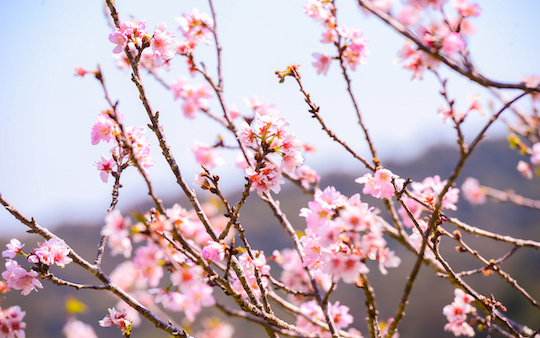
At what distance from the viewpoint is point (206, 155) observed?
3334mm

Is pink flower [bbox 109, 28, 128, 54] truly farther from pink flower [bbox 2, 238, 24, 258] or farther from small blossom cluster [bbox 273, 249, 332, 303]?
small blossom cluster [bbox 273, 249, 332, 303]

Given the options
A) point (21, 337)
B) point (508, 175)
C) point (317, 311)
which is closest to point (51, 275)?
point (21, 337)

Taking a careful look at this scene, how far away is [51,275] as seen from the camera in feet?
4.80

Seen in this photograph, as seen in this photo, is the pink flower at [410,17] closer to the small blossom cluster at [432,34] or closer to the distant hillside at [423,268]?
the small blossom cluster at [432,34]

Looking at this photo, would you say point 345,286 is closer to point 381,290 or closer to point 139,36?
point 381,290

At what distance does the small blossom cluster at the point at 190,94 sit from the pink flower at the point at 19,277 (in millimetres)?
1781

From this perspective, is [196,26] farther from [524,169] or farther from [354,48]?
[524,169]

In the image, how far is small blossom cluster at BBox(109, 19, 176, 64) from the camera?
1.57m

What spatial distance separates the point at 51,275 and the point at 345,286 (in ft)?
37.7

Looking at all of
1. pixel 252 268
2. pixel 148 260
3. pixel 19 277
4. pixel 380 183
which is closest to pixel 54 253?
pixel 19 277

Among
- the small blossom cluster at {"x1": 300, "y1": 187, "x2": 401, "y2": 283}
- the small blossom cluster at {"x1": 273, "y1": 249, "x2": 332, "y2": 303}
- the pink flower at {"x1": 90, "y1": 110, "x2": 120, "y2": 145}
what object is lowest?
the small blossom cluster at {"x1": 300, "y1": 187, "x2": 401, "y2": 283}

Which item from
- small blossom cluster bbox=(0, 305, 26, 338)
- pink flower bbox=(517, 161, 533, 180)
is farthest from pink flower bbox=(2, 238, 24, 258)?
pink flower bbox=(517, 161, 533, 180)

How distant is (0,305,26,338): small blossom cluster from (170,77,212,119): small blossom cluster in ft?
6.14

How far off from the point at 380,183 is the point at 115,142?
4.46ft
